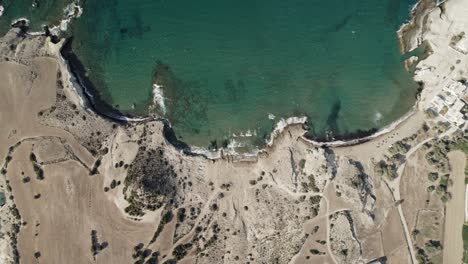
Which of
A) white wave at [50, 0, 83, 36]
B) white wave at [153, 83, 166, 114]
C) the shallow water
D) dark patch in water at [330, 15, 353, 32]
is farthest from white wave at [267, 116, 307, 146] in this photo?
the shallow water


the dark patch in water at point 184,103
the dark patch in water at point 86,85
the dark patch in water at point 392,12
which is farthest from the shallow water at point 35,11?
the dark patch in water at point 392,12

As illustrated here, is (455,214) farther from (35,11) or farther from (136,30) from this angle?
(35,11)

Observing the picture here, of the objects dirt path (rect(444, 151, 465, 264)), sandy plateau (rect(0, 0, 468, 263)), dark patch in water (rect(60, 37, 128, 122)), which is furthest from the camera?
dark patch in water (rect(60, 37, 128, 122))

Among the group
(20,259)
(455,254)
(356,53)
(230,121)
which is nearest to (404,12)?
(356,53)

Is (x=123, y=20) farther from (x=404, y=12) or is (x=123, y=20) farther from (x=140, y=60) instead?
(x=404, y=12)

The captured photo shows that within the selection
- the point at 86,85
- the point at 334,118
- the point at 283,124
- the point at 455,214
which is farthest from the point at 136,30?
the point at 455,214

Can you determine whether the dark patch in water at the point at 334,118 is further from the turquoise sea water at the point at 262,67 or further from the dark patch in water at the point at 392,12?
the dark patch in water at the point at 392,12

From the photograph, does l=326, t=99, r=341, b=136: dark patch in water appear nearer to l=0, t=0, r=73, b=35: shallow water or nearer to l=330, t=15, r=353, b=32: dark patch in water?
l=330, t=15, r=353, b=32: dark patch in water
